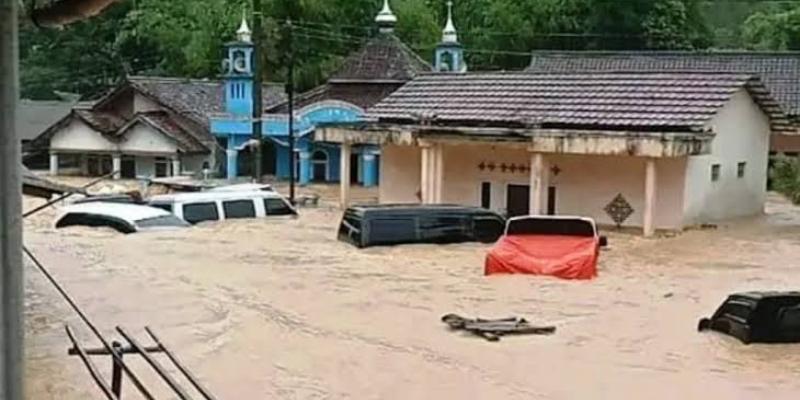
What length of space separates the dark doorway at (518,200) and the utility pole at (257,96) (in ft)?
36.9

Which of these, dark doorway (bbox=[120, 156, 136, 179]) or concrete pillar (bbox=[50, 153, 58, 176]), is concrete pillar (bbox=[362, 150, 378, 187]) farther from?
concrete pillar (bbox=[50, 153, 58, 176])

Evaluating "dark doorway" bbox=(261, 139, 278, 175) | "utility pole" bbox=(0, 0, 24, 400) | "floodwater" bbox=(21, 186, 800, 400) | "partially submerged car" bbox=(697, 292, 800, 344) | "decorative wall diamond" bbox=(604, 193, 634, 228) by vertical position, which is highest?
"utility pole" bbox=(0, 0, 24, 400)

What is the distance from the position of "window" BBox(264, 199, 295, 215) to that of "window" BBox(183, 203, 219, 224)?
4.66 feet

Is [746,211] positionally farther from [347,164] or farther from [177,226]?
[177,226]

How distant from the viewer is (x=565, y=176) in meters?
29.5

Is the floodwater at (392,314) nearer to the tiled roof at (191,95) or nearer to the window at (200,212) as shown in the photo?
the window at (200,212)

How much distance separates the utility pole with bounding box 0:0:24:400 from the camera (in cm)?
458

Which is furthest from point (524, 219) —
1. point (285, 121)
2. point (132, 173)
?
point (132, 173)

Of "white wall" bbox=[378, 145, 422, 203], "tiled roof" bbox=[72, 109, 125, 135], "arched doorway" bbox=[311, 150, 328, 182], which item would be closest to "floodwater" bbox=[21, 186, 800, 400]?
"white wall" bbox=[378, 145, 422, 203]

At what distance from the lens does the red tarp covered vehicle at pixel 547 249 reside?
67.1ft

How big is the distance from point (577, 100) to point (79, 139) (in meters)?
24.0

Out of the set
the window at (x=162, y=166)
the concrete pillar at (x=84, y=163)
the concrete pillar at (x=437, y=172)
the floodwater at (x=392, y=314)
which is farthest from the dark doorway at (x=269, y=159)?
the floodwater at (x=392, y=314)

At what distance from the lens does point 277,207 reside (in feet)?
96.5

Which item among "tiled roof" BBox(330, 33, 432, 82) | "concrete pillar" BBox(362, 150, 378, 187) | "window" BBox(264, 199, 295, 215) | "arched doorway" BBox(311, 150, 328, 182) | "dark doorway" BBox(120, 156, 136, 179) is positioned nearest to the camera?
"window" BBox(264, 199, 295, 215)
